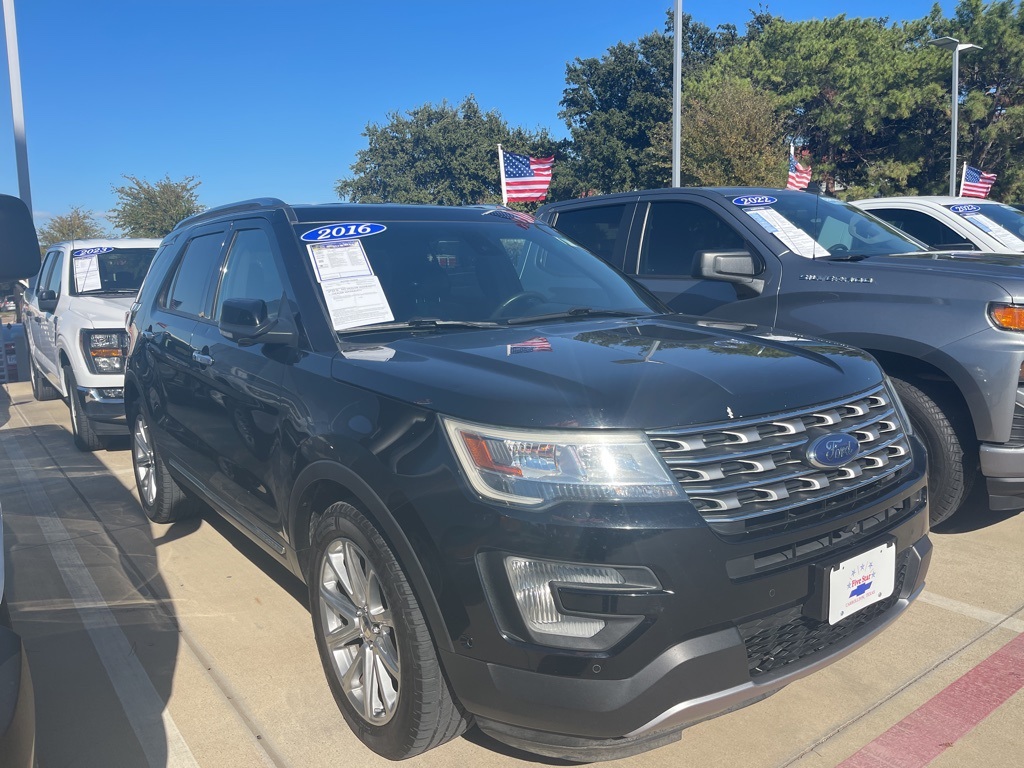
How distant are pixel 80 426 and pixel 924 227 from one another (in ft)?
25.8

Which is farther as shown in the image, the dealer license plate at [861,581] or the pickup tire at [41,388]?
the pickup tire at [41,388]

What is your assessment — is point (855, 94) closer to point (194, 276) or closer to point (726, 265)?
Result: point (726, 265)

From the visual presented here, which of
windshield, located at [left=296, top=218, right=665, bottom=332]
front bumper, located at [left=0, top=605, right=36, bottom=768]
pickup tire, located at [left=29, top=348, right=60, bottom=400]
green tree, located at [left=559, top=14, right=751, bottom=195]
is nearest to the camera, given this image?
front bumper, located at [left=0, top=605, right=36, bottom=768]

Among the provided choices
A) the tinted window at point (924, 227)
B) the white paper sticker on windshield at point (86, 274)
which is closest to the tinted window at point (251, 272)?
the white paper sticker on windshield at point (86, 274)

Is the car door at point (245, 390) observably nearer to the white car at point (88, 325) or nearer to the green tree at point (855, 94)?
the white car at point (88, 325)

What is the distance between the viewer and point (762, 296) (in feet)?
15.9

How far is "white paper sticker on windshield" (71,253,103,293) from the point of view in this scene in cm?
773

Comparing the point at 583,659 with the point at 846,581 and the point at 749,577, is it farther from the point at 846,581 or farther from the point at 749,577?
the point at 846,581

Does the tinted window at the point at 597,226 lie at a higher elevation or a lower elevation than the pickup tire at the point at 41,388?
higher

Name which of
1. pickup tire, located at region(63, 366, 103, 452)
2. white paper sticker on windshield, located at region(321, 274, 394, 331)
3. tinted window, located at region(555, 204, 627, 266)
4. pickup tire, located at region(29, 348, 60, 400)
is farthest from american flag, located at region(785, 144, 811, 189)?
white paper sticker on windshield, located at region(321, 274, 394, 331)

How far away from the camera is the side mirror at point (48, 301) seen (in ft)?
25.4

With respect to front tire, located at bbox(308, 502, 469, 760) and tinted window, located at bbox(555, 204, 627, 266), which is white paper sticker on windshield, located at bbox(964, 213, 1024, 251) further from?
front tire, located at bbox(308, 502, 469, 760)

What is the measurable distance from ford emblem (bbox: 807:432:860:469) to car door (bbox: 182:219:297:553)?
1.80 metres

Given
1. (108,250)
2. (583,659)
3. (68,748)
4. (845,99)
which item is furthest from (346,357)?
(845,99)
